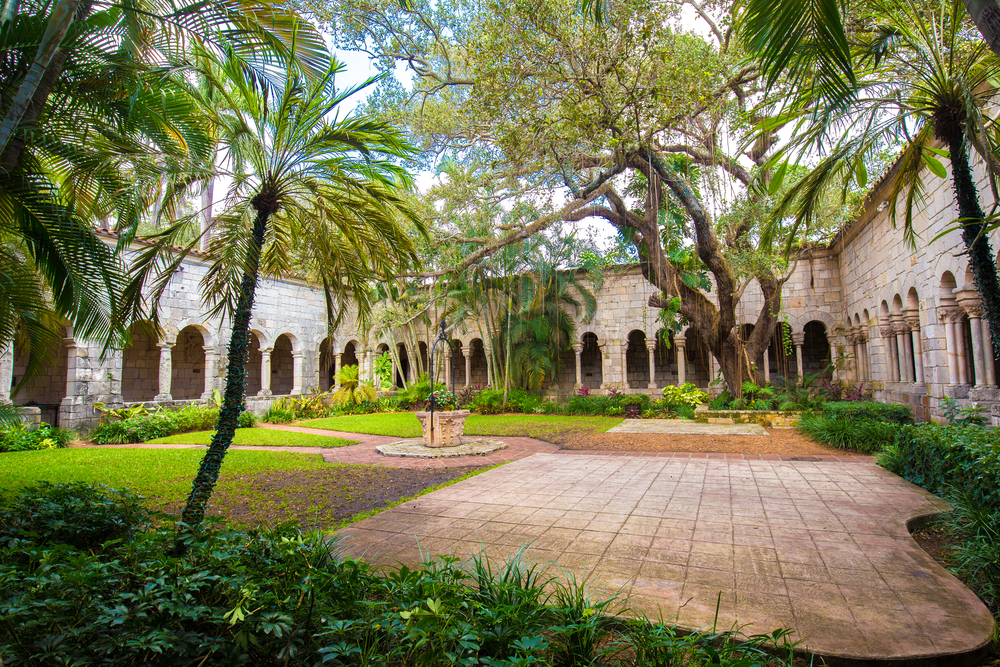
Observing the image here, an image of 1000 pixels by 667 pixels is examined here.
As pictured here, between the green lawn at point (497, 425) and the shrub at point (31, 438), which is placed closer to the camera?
the shrub at point (31, 438)

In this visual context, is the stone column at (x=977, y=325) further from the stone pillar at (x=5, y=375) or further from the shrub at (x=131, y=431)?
the stone pillar at (x=5, y=375)

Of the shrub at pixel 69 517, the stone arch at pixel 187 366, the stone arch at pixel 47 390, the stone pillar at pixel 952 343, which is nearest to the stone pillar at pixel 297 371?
the stone arch at pixel 187 366

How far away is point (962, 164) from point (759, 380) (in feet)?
28.9

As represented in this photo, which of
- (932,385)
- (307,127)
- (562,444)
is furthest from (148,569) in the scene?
(932,385)

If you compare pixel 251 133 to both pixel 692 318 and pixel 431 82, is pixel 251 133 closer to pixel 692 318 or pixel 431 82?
pixel 431 82

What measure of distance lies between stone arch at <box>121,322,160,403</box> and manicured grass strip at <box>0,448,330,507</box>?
7.20 m

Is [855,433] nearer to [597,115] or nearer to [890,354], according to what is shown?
[890,354]

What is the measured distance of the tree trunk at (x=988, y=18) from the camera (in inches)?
102

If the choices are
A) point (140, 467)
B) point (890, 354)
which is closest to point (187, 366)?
point (140, 467)

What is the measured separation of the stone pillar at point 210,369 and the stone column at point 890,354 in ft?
52.6

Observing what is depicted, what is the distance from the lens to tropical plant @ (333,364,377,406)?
1658 centimetres

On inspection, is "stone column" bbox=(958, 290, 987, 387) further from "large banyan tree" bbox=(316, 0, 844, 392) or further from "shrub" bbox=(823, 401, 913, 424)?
"large banyan tree" bbox=(316, 0, 844, 392)

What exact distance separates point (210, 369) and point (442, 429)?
849 cm

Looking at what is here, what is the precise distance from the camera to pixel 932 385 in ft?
27.3
